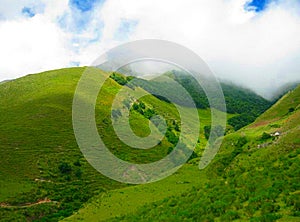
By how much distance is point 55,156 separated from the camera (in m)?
62.8

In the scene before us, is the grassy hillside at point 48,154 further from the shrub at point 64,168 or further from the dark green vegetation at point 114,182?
the dark green vegetation at point 114,182

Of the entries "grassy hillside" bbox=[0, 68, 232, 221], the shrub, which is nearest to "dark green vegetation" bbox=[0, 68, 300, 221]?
the shrub

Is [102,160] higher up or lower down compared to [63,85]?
lower down

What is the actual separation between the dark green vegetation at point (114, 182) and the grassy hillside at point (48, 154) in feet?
0.52

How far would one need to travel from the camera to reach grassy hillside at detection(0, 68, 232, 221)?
4803cm

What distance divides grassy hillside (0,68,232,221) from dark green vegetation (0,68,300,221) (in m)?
0.16

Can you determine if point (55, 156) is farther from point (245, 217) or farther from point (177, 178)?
point (245, 217)

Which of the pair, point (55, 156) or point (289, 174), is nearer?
point (289, 174)

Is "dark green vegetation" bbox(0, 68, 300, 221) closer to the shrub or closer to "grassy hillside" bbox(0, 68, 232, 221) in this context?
the shrub

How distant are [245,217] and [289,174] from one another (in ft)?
18.1

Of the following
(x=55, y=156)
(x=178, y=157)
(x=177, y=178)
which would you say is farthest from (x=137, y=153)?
(x=177, y=178)

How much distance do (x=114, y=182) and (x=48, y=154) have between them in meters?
13.4

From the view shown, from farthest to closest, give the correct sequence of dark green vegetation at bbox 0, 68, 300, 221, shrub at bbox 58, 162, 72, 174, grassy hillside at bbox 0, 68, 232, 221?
shrub at bbox 58, 162, 72, 174 → grassy hillside at bbox 0, 68, 232, 221 → dark green vegetation at bbox 0, 68, 300, 221

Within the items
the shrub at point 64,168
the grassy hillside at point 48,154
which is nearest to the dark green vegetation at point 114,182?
the shrub at point 64,168
